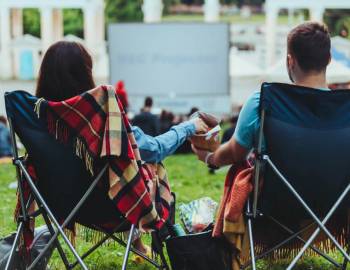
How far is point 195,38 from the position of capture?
18.5 meters

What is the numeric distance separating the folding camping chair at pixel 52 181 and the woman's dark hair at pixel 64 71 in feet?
0.69

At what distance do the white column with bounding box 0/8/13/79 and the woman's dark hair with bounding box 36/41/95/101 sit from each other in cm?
2286

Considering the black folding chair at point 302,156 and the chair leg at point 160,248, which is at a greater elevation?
the black folding chair at point 302,156

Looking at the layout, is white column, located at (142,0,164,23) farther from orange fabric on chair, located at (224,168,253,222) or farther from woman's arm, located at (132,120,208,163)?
orange fabric on chair, located at (224,168,253,222)

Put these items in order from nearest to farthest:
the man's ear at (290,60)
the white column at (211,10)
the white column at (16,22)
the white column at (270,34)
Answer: the man's ear at (290,60) → the white column at (270,34) → the white column at (211,10) → the white column at (16,22)

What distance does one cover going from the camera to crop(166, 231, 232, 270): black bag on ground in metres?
3.82

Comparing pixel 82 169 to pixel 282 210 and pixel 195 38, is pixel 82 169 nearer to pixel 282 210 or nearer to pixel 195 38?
pixel 282 210

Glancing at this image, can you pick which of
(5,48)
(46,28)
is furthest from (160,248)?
(5,48)

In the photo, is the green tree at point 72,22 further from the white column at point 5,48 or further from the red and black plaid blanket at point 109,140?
the red and black plaid blanket at point 109,140

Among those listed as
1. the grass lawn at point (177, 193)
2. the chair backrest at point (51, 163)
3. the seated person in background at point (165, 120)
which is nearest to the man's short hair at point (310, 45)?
the chair backrest at point (51, 163)

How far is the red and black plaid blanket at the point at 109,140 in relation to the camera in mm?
3488

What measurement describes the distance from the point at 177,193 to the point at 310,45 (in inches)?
183

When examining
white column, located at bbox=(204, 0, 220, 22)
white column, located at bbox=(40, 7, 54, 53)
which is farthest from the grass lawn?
white column, located at bbox=(204, 0, 220, 22)

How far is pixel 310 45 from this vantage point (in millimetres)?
3566
